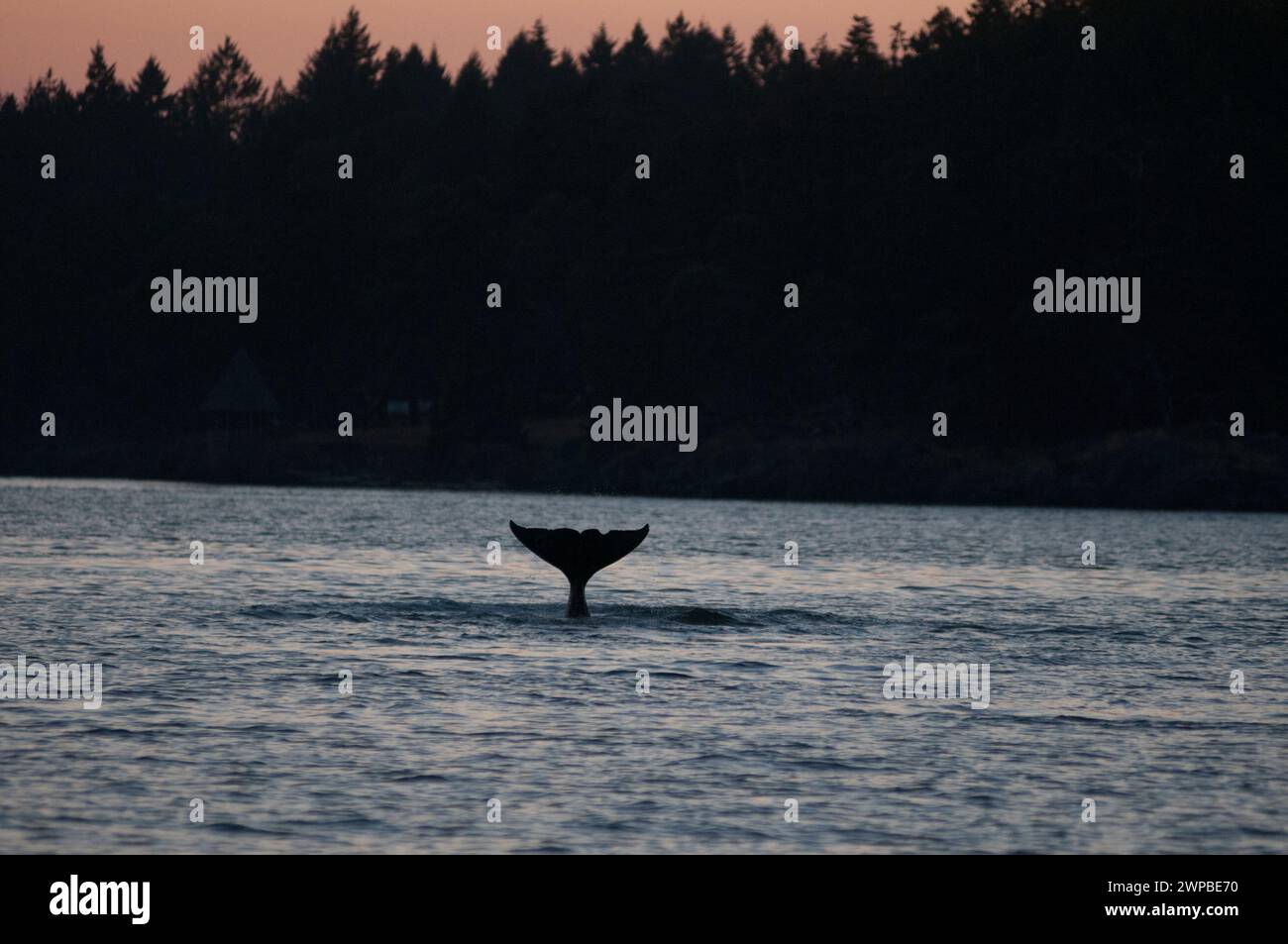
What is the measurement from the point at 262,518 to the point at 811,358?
4908 centimetres

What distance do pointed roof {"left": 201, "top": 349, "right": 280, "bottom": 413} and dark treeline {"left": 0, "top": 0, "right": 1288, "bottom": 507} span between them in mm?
2726

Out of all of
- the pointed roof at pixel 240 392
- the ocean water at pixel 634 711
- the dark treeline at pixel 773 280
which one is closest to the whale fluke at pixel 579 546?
the ocean water at pixel 634 711

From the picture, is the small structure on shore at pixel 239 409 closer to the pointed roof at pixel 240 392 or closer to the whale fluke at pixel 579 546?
the pointed roof at pixel 240 392

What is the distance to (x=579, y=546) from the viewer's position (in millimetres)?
29812

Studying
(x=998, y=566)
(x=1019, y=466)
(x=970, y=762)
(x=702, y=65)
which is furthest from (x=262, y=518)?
(x=702, y=65)

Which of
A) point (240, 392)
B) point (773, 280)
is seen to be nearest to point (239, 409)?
point (240, 392)

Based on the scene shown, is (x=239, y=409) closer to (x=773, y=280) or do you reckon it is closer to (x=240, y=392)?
(x=240, y=392)

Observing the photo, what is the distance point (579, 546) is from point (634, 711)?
935cm

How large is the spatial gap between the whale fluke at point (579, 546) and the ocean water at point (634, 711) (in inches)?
40.7

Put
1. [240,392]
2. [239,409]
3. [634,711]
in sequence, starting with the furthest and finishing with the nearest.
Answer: [239,409] → [240,392] → [634,711]

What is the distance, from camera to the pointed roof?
131 m

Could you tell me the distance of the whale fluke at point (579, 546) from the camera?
1153 inches

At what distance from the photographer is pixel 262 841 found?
13.9 meters
